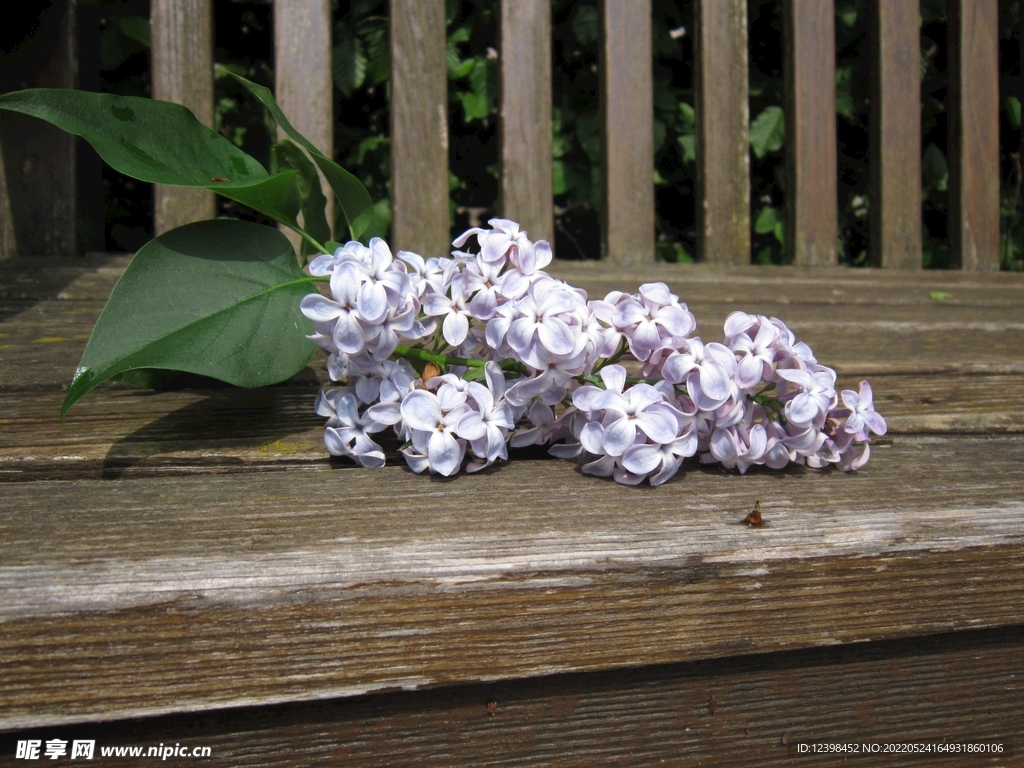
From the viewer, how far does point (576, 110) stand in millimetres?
2490

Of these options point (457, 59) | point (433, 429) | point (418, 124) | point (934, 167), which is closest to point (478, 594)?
point (433, 429)

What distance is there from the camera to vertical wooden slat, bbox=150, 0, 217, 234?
4.71ft

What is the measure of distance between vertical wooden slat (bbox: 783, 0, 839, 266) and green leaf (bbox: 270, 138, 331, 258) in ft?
4.38

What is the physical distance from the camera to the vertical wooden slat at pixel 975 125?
1908 millimetres

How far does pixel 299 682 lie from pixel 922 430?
2.50ft

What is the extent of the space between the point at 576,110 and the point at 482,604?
7.48 ft

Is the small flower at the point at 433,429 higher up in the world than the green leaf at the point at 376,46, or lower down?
lower down

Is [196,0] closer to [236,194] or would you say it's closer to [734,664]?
[236,194]

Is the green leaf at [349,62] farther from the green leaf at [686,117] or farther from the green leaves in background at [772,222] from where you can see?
the green leaves in background at [772,222]

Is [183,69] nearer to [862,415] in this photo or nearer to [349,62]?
[349,62]

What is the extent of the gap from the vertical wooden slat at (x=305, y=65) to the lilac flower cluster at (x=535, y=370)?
96cm

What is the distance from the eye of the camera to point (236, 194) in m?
0.67

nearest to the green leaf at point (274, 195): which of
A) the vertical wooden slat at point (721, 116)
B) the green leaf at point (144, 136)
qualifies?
the green leaf at point (144, 136)

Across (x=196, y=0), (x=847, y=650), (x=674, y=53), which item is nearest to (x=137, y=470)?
(x=847, y=650)
